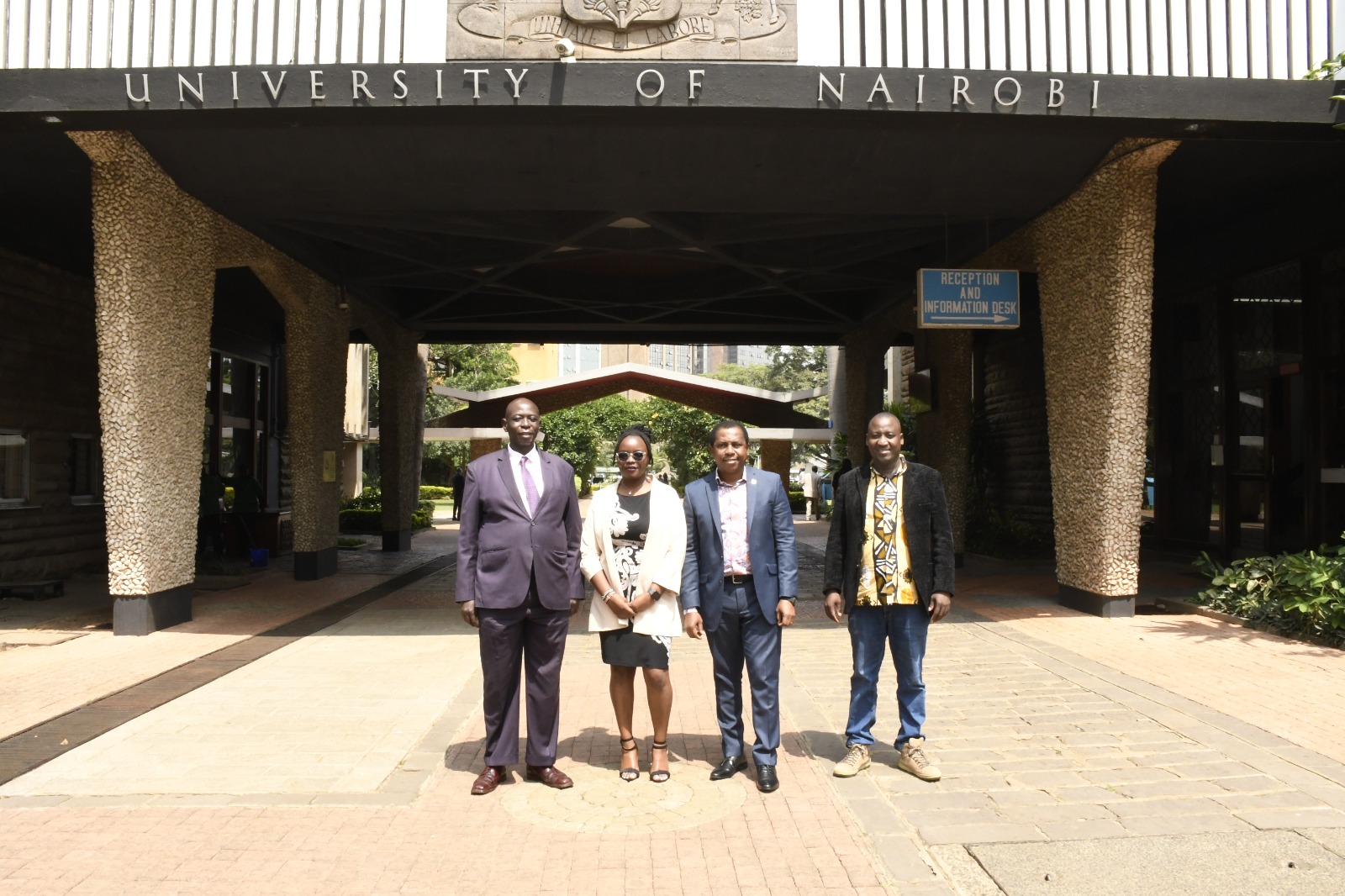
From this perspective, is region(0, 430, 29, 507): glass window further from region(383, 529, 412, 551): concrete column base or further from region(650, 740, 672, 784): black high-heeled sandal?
region(650, 740, 672, 784): black high-heeled sandal

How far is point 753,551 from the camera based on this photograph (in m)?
4.43

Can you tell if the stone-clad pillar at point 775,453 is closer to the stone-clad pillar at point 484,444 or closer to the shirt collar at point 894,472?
the stone-clad pillar at point 484,444

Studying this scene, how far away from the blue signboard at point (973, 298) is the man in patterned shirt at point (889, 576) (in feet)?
17.7

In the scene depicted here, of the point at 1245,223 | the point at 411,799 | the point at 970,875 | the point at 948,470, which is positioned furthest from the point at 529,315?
the point at 970,875

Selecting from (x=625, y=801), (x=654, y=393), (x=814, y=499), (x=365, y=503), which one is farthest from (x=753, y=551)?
(x=814, y=499)

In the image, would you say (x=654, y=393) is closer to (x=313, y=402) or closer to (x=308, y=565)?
(x=313, y=402)

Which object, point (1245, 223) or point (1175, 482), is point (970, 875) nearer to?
point (1245, 223)

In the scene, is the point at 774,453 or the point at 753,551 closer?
the point at 753,551

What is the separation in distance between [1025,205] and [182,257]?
7.98 m

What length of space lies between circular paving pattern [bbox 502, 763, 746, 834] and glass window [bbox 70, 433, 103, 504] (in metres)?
10.5

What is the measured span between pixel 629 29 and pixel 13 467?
875cm

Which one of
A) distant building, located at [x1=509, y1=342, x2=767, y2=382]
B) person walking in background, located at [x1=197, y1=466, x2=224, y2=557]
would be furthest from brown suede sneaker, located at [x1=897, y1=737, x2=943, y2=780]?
distant building, located at [x1=509, y1=342, x2=767, y2=382]

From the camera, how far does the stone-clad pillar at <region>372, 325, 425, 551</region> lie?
17.3 metres

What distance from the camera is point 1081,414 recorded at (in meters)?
9.36
